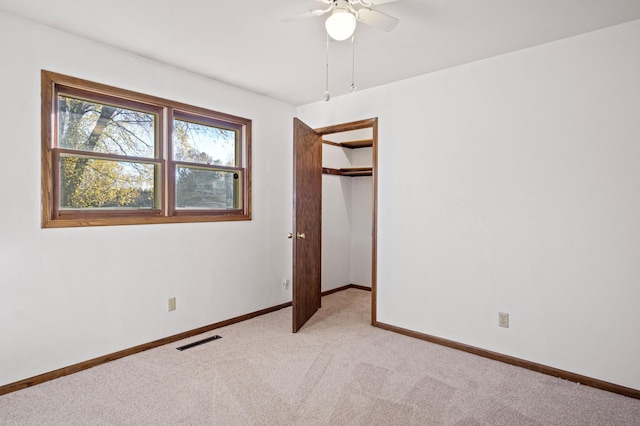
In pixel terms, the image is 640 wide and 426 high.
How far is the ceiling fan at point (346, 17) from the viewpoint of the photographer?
1931 mm

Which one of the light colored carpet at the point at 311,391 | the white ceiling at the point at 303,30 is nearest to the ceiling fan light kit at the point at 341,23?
the white ceiling at the point at 303,30

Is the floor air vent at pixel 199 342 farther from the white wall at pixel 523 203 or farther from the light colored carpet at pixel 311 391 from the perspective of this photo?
the white wall at pixel 523 203

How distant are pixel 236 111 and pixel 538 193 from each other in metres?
2.87

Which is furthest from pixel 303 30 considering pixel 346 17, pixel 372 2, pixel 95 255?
pixel 95 255

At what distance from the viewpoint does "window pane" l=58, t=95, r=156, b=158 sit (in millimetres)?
2654

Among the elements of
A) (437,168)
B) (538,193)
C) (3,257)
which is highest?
(437,168)

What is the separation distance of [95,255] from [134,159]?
818 millimetres

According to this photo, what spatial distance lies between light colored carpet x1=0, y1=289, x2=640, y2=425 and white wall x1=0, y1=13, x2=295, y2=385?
258 millimetres

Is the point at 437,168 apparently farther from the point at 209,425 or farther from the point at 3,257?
the point at 3,257

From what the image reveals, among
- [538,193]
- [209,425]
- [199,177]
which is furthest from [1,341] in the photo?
[538,193]

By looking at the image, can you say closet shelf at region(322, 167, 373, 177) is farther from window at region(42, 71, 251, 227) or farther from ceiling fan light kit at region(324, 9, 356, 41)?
ceiling fan light kit at region(324, 9, 356, 41)

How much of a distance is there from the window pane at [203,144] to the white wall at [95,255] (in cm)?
23

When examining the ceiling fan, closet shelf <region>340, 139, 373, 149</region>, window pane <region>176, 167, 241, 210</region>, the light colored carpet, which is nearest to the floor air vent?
the light colored carpet

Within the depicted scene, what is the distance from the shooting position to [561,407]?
2225 mm
